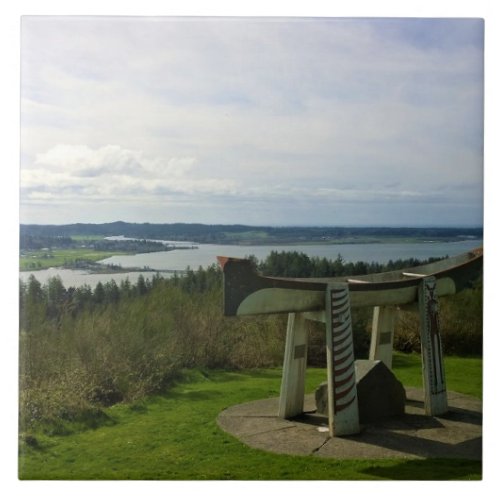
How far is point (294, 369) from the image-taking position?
816cm

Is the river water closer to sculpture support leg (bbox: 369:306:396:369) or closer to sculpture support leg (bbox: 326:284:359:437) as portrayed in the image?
sculpture support leg (bbox: 369:306:396:369)

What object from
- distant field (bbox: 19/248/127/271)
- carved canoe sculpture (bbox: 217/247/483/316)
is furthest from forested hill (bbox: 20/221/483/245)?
carved canoe sculpture (bbox: 217/247/483/316)

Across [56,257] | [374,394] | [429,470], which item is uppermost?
[56,257]

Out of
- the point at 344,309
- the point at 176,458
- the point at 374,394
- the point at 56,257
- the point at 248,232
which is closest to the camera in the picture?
the point at 176,458

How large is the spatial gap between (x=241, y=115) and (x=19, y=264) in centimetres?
281

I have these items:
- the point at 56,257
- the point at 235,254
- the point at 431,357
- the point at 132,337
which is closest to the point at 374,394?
the point at 431,357

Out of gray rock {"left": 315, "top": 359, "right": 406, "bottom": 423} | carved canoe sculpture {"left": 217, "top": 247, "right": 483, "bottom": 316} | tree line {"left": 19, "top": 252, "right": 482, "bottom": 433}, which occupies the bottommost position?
gray rock {"left": 315, "top": 359, "right": 406, "bottom": 423}

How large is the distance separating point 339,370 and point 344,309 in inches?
24.8

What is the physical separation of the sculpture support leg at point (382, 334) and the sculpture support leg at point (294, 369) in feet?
3.84

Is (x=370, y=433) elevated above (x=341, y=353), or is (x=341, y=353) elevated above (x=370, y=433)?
(x=341, y=353)

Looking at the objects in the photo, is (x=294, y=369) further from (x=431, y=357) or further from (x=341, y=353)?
(x=431, y=357)

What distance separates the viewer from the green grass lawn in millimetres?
7293

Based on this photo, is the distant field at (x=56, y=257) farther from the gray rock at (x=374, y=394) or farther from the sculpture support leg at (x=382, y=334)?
the sculpture support leg at (x=382, y=334)

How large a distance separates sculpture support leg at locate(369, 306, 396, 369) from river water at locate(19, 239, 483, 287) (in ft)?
2.20
